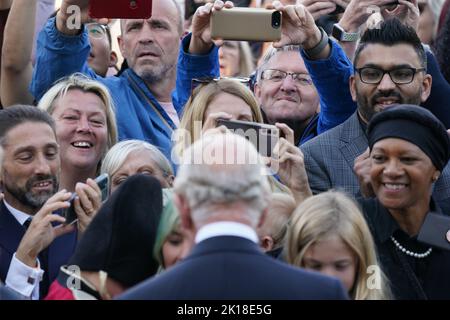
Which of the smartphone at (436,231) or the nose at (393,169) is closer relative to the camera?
the smartphone at (436,231)

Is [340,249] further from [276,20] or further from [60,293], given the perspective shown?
[276,20]

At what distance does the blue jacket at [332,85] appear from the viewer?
630 centimetres

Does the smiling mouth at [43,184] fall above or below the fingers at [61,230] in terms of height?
→ above

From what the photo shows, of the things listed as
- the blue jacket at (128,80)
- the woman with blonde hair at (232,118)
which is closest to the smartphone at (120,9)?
the blue jacket at (128,80)

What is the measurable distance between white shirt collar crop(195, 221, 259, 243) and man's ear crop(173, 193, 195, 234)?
0.09 m

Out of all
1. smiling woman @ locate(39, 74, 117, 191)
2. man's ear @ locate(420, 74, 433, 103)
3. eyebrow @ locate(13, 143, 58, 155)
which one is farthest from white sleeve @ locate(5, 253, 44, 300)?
man's ear @ locate(420, 74, 433, 103)

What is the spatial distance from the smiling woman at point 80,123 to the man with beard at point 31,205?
42 centimetres

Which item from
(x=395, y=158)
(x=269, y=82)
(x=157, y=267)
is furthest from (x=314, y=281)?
(x=269, y=82)

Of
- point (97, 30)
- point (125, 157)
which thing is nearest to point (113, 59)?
point (97, 30)

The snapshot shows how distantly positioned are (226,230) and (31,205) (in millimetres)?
2077

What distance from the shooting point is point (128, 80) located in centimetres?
689

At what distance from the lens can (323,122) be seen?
664cm

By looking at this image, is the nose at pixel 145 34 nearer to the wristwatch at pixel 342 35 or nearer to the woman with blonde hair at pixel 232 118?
the woman with blonde hair at pixel 232 118
